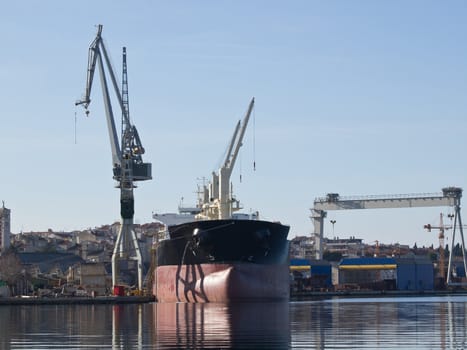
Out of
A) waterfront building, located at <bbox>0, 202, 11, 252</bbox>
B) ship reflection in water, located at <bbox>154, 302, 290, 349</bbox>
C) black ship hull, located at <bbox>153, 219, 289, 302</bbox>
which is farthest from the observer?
waterfront building, located at <bbox>0, 202, 11, 252</bbox>

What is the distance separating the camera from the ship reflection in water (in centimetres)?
2558

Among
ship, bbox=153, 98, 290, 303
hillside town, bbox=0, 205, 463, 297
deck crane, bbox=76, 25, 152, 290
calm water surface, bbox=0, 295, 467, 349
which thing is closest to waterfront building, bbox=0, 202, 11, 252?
hillside town, bbox=0, 205, 463, 297

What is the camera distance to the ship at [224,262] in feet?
173

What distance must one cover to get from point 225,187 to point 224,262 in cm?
1235

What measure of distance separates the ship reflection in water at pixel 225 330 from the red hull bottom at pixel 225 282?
949cm

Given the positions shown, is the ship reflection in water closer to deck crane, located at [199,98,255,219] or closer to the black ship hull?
the black ship hull

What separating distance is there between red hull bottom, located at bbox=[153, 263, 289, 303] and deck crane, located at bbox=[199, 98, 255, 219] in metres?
6.01

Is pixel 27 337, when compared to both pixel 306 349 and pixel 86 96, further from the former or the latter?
pixel 86 96

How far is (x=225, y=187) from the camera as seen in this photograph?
213 feet

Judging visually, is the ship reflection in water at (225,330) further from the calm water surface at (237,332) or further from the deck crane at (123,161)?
the deck crane at (123,161)

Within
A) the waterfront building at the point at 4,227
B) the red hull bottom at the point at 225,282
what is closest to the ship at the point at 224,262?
the red hull bottom at the point at 225,282

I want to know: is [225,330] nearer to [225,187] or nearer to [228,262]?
[228,262]

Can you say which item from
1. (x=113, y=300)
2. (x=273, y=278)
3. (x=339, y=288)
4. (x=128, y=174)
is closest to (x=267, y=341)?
(x=273, y=278)

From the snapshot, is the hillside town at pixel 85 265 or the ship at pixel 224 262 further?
the hillside town at pixel 85 265
